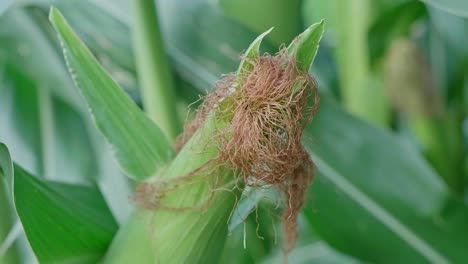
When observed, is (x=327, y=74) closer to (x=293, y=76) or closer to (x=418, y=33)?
(x=418, y=33)

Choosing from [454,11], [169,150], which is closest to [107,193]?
[169,150]

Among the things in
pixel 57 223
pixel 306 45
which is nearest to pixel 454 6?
pixel 306 45

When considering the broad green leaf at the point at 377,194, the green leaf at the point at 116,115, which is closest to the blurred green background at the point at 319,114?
the broad green leaf at the point at 377,194

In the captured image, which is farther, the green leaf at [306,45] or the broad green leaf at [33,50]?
the broad green leaf at [33,50]

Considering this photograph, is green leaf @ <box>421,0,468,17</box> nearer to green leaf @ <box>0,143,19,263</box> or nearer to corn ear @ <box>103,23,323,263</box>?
corn ear @ <box>103,23,323,263</box>

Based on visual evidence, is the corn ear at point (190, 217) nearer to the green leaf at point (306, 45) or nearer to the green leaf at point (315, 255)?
the green leaf at point (306, 45)

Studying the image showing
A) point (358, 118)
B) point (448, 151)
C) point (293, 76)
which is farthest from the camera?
point (448, 151)

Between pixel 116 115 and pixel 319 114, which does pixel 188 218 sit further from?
pixel 319 114
